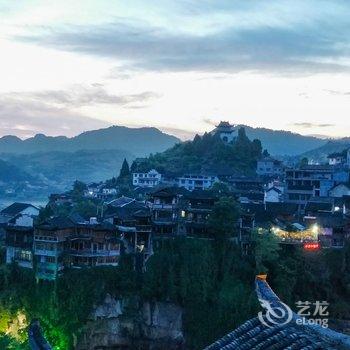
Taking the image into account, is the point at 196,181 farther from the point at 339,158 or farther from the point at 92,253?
the point at 92,253

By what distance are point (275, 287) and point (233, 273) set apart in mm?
2820

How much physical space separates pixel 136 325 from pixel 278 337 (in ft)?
91.7

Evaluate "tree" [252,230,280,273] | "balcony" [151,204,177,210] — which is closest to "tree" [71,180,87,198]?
"balcony" [151,204,177,210]

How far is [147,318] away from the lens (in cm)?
3256

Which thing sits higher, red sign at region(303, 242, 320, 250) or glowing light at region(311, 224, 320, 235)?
glowing light at region(311, 224, 320, 235)

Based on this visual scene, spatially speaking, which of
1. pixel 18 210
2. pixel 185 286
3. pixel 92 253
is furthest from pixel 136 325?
pixel 18 210

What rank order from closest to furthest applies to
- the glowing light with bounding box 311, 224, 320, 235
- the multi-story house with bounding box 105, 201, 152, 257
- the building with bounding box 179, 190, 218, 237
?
the multi-story house with bounding box 105, 201, 152, 257
the building with bounding box 179, 190, 218, 237
the glowing light with bounding box 311, 224, 320, 235

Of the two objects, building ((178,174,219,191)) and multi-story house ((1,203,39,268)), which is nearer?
multi-story house ((1,203,39,268))

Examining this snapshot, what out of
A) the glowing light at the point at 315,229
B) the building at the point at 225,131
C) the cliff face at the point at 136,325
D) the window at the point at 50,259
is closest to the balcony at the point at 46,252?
the window at the point at 50,259

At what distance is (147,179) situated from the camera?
57312mm

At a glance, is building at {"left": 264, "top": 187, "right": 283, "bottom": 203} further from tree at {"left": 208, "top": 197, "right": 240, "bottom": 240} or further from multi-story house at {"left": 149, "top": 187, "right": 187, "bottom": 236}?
tree at {"left": 208, "top": 197, "right": 240, "bottom": 240}

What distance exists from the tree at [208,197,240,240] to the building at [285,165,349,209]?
557 inches

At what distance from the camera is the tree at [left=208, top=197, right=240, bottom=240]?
1317 inches

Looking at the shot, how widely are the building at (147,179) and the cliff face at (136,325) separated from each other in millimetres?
24264
